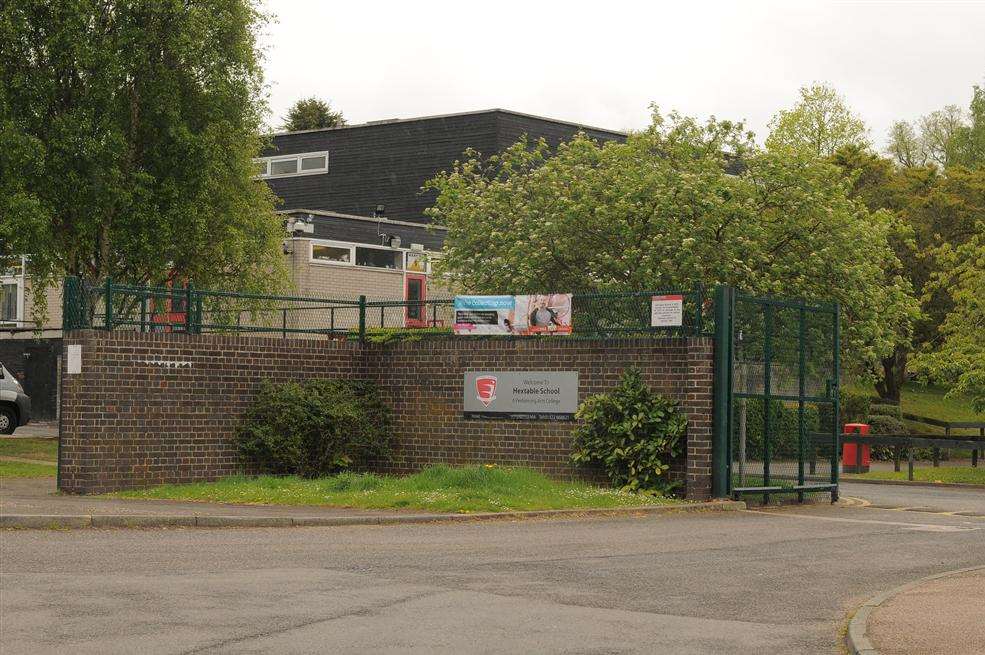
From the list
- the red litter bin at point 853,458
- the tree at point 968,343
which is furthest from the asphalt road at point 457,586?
the tree at point 968,343

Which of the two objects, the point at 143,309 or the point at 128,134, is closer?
the point at 143,309

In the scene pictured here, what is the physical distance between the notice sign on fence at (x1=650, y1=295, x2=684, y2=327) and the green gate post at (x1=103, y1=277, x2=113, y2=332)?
7.89 meters

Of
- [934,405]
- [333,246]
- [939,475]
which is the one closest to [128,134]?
[333,246]

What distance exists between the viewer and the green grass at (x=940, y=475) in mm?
28688

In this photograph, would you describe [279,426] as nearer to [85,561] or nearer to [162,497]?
[162,497]

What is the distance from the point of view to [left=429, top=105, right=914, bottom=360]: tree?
27594mm

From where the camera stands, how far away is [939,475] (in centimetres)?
2967

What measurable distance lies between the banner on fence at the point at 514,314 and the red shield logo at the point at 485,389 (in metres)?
0.74

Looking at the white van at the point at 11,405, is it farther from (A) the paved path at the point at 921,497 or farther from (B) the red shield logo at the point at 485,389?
(A) the paved path at the point at 921,497

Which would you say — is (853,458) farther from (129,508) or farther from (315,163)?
(315,163)

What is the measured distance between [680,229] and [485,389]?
7.39 m

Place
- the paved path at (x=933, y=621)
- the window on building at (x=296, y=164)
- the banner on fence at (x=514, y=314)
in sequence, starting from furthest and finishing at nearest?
the window on building at (x=296, y=164) → the banner on fence at (x=514, y=314) → the paved path at (x=933, y=621)

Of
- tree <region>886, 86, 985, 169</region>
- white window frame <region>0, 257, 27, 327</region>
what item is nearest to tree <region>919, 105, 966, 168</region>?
tree <region>886, 86, 985, 169</region>

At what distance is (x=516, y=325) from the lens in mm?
21609
